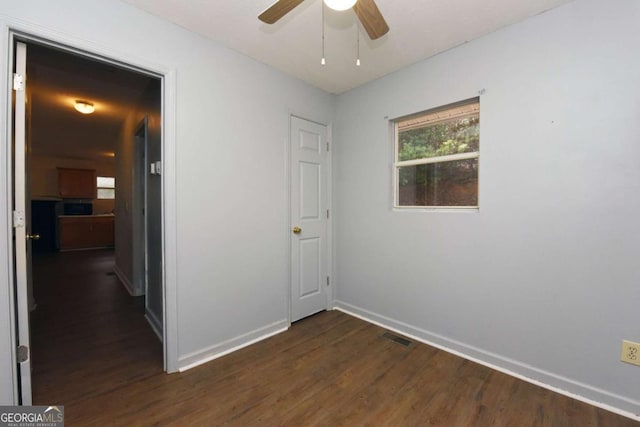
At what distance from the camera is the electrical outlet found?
1562 millimetres

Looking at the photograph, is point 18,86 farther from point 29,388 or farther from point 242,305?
point 242,305

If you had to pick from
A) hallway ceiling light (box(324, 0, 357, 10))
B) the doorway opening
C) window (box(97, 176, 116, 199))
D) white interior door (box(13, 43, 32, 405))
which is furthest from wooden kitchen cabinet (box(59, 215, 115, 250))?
hallway ceiling light (box(324, 0, 357, 10))

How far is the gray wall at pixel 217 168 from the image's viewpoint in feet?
5.73

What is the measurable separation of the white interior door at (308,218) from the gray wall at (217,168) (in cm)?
14

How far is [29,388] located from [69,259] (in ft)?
18.9

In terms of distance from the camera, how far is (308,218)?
115 inches

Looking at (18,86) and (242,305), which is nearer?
(18,86)

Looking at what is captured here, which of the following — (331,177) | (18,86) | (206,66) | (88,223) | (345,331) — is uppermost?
(206,66)

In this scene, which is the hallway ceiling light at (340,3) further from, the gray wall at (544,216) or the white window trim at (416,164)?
the white window trim at (416,164)

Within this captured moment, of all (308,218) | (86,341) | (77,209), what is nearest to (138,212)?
(86,341)

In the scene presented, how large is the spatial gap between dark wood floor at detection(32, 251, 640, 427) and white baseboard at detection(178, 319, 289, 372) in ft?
0.23

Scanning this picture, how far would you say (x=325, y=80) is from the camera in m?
2.81

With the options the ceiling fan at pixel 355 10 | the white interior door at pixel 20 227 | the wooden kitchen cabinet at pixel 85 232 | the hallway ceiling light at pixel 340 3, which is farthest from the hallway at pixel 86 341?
the wooden kitchen cabinet at pixel 85 232

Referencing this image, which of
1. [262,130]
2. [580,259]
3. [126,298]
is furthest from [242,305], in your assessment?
[580,259]
